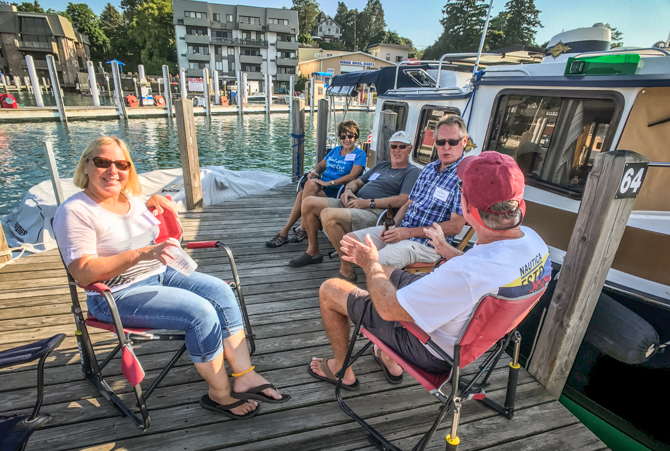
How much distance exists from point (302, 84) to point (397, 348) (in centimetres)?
5102

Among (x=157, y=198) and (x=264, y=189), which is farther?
(x=264, y=189)

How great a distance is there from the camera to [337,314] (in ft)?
6.77

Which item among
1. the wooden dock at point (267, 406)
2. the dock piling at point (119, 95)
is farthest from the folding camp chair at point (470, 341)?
the dock piling at point (119, 95)

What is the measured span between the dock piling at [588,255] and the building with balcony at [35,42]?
57.3 meters

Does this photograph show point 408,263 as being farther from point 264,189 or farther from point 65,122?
point 65,122

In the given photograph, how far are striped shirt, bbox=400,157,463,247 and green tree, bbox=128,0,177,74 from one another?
56.6m

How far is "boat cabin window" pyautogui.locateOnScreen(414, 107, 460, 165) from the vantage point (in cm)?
473

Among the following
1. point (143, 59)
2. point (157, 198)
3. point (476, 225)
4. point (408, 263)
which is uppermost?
point (143, 59)

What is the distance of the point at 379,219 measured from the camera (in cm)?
346

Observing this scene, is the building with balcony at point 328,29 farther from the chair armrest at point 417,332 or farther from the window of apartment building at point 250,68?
the chair armrest at point 417,332

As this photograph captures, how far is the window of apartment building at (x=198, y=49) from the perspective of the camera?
4834 cm

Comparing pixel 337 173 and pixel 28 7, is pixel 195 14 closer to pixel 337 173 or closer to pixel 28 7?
pixel 28 7

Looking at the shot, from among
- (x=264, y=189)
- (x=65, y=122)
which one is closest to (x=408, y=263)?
(x=264, y=189)

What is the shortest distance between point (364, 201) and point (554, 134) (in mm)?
1827
